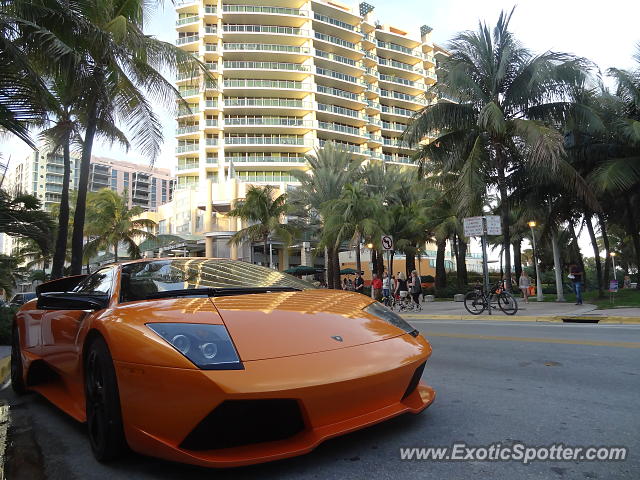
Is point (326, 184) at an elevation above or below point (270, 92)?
below

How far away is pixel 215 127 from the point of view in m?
61.9

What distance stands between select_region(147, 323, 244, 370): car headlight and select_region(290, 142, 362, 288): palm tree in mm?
25806

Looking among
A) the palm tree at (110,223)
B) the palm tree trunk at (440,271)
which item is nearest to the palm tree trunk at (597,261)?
the palm tree trunk at (440,271)

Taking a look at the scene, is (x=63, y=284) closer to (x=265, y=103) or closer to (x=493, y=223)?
(x=493, y=223)

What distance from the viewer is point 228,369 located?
7.46 feet

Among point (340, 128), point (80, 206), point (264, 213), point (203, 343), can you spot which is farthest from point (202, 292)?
point (340, 128)

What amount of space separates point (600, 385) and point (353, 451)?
2817mm

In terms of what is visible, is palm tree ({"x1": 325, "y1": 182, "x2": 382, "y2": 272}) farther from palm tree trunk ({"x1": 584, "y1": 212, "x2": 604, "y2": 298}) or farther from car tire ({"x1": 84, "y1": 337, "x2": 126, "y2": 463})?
car tire ({"x1": 84, "y1": 337, "x2": 126, "y2": 463})

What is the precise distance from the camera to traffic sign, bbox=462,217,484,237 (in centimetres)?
1410

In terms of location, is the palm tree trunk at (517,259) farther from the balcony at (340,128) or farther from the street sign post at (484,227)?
the balcony at (340,128)

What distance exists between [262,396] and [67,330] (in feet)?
6.85

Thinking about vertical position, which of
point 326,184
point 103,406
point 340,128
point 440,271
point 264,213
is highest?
point 340,128

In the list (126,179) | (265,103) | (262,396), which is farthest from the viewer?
(126,179)

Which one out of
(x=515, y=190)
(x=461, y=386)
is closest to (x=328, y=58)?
(x=515, y=190)
